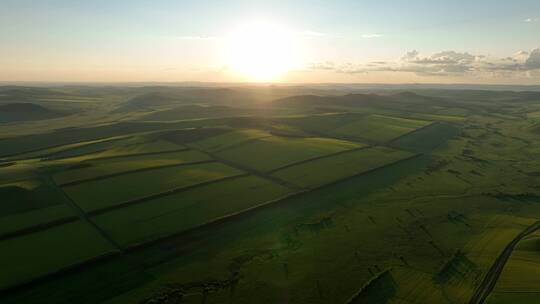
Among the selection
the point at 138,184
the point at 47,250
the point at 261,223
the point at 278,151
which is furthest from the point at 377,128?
the point at 47,250

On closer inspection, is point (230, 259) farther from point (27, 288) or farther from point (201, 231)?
Result: point (27, 288)

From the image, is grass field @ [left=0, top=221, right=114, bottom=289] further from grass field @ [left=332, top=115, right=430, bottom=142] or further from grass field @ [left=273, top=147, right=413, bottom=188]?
grass field @ [left=332, top=115, right=430, bottom=142]

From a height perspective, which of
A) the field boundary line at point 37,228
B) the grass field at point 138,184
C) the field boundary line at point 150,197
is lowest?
the field boundary line at point 37,228

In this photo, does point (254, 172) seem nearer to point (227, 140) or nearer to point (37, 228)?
point (227, 140)

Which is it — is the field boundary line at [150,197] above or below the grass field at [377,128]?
below

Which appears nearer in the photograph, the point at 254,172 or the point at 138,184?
the point at 138,184

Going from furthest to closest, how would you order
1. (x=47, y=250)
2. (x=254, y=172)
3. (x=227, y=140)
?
1. (x=227, y=140)
2. (x=254, y=172)
3. (x=47, y=250)

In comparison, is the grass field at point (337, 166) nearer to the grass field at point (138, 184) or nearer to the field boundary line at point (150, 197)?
the grass field at point (138, 184)

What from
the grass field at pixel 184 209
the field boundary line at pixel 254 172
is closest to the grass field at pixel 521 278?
the grass field at pixel 184 209

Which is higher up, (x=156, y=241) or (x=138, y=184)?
(x=138, y=184)

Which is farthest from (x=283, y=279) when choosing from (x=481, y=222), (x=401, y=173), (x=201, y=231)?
(x=401, y=173)
